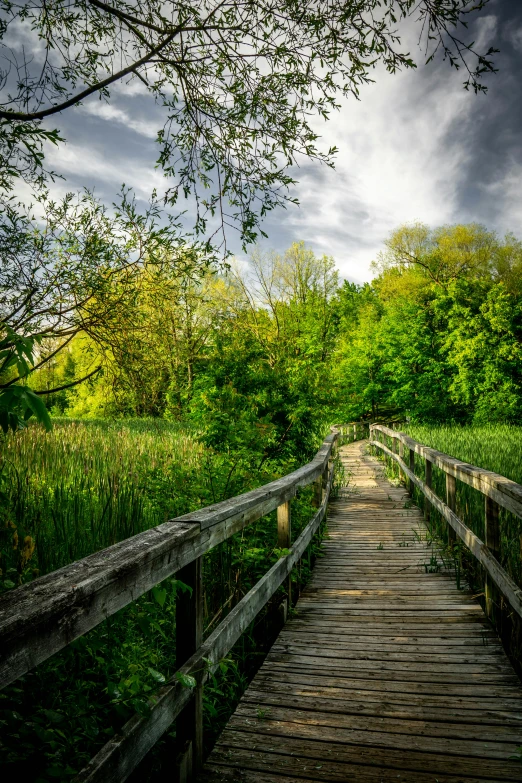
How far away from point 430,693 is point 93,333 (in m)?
4.64

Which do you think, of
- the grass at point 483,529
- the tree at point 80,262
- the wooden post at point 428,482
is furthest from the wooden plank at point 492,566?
the tree at point 80,262

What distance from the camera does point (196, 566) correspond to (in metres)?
1.97

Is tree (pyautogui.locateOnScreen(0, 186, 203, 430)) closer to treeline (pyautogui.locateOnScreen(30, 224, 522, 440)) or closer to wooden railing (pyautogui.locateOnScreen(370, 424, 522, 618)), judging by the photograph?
treeline (pyautogui.locateOnScreen(30, 224, 522, 440))

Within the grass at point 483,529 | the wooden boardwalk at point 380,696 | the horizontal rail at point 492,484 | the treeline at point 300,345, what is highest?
the treeline at point 300,345

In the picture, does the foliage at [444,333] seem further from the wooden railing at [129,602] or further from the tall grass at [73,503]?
the wooden railing at [129,602]

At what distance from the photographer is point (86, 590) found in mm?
1191

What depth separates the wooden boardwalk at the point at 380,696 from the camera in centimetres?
205

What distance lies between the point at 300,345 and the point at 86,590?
776 cm

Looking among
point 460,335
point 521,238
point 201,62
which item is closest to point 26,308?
point 201,62

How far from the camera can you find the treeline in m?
5.71

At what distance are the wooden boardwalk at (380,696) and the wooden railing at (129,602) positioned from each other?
1.49 ft

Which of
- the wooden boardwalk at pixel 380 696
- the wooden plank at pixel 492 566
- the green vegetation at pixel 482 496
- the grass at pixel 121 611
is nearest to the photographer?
the grass at pixel 121 611

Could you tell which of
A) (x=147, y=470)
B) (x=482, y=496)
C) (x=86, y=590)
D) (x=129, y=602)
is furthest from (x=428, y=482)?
(x=86, y=590)

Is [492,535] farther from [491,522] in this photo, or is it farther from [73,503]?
[73,503]
